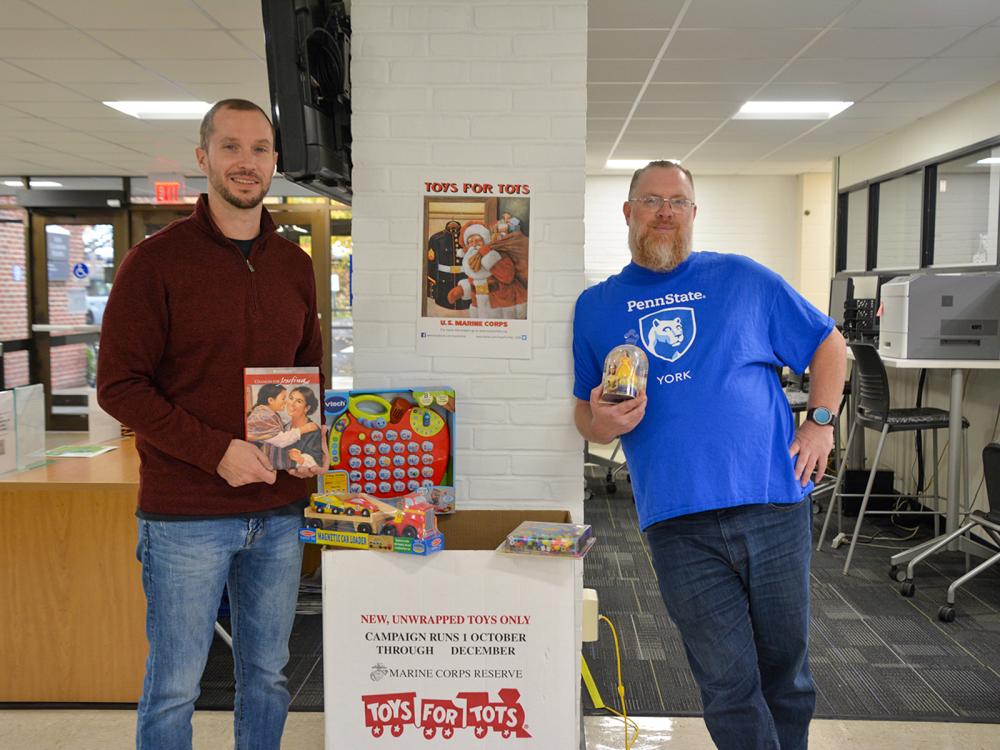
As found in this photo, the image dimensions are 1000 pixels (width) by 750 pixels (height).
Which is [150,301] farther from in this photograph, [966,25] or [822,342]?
[966,25]

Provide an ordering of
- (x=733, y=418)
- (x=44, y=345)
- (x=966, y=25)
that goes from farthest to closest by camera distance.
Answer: (x=44, y=345) → (x=966, y=25) → (x=733, y=418)

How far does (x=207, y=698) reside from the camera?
9.50 ft

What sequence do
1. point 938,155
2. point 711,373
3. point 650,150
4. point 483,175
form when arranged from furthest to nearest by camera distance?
point 650,150, point 938,155, point 483,175, point 711,373

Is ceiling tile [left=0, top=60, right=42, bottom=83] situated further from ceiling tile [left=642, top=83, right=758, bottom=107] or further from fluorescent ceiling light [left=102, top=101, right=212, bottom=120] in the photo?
ceiling tile [left=642, top=83, right=758, bottom=107]

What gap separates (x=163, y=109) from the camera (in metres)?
5.91

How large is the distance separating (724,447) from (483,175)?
1.02 metres

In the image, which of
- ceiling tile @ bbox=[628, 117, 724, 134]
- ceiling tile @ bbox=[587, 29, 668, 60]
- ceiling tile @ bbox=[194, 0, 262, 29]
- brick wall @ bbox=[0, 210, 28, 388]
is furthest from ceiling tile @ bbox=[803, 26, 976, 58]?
brick wall @ bbox=[0, 210, 28, 388]

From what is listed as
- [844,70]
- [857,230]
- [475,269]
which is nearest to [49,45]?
[475,269]

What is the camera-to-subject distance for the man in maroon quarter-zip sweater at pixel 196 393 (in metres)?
1.68

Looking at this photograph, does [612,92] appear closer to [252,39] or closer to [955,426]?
[252,39]

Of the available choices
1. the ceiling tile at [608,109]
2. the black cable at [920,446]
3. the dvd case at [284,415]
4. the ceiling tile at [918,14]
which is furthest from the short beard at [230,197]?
the black cable at [920,446]

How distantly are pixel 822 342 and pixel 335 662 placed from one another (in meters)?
1.36

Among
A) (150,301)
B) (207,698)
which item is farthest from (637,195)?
(207,698)

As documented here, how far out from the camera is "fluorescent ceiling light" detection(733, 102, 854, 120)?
596cm
